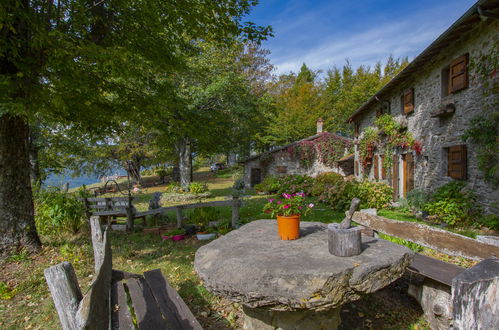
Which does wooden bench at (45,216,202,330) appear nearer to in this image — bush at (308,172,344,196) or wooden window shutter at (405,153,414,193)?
bush at (308,172,344,196)

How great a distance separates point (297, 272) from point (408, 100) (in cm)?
1090

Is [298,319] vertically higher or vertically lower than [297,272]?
lower

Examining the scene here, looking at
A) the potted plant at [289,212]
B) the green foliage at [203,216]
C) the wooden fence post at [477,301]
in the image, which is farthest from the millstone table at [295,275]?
the green foliage at [203,216]

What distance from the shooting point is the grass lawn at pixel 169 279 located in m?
3.38

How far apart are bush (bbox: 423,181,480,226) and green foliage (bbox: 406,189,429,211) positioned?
0.65 metres

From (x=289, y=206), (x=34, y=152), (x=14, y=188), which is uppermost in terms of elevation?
(x=34, y=152)

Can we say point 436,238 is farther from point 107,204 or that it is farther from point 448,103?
point 107,204

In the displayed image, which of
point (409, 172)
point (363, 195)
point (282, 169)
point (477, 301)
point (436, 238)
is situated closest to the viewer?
point (477, 301)

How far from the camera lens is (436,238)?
10.1 feet

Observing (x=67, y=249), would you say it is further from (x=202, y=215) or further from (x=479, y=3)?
(x=479, y=3)

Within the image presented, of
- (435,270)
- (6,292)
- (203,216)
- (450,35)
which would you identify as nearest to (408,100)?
(450,35)

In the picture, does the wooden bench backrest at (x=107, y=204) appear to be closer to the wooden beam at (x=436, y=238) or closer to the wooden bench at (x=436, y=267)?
the wooden beam at (x=436, y=238)

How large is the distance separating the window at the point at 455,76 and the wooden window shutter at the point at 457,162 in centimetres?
177

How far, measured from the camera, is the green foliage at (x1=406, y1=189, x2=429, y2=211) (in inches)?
348
